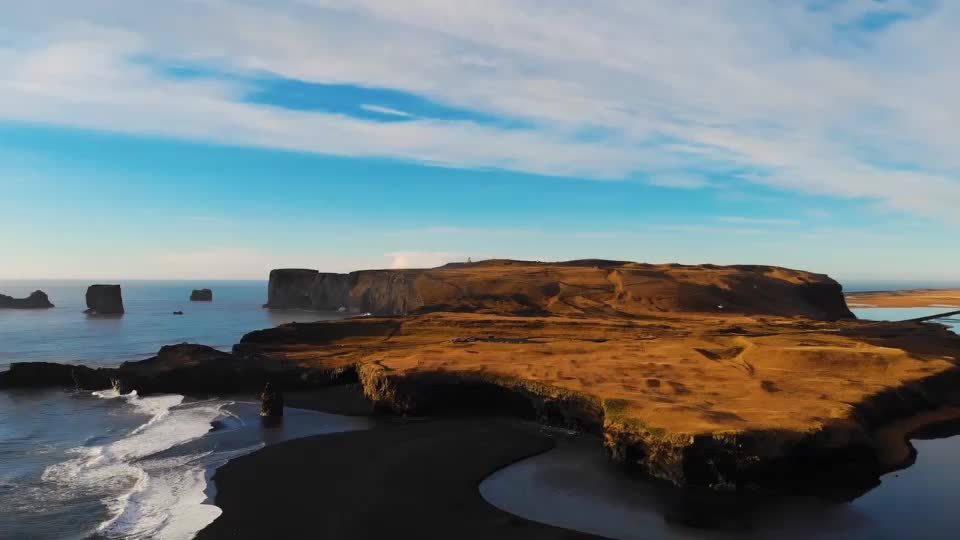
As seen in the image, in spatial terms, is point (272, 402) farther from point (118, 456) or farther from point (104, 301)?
point (104, 301)

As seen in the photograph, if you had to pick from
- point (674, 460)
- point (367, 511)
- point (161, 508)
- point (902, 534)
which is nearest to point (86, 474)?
point (161, 508)

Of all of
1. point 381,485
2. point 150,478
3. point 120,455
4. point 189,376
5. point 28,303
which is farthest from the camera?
point 28,303

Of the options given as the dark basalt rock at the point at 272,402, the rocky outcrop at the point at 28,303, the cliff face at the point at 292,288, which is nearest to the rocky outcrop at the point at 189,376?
the dark basalt rock at the point at 272,402

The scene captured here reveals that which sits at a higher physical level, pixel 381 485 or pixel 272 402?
Result: pixel 272 402

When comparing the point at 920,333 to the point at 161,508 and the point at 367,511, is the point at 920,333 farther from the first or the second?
the point at 161,508

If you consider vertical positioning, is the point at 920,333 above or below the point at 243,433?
above

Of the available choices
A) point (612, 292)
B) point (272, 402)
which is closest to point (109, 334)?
point (272, 402)
